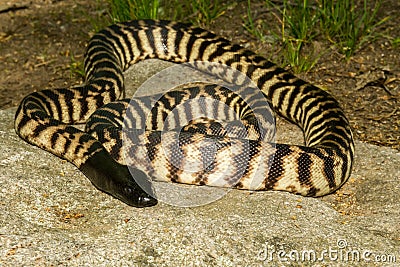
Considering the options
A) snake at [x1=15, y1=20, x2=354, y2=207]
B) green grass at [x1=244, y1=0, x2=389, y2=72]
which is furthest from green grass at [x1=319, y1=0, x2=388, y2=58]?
snake at [x1=15, y1=20, x2=354, y2=207]

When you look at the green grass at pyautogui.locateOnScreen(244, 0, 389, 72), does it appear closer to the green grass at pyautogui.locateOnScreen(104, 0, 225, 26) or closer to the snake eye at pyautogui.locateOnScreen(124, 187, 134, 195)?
the green grass at pyautogui.locateOnScreen(104, 0, 225, 26)

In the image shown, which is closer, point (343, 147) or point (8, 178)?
point (8, 178)

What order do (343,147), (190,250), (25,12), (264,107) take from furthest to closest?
(25,12), (264,107), (343,147), (190,250)

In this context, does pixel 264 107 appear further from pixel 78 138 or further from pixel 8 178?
pixel 8 178

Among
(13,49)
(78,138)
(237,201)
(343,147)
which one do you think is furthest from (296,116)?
(13,49)

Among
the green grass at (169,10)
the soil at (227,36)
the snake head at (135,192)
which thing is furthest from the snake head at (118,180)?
the green grass at (169,10)

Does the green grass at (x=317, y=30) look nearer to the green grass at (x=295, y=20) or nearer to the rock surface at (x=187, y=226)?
the green grass at (x=295, y=20)

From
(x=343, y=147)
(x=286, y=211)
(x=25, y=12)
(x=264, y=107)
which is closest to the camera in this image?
(x=286, y=211)

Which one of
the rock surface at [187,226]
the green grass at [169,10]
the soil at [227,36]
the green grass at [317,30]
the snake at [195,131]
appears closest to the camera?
the rock surface at [187,226]
